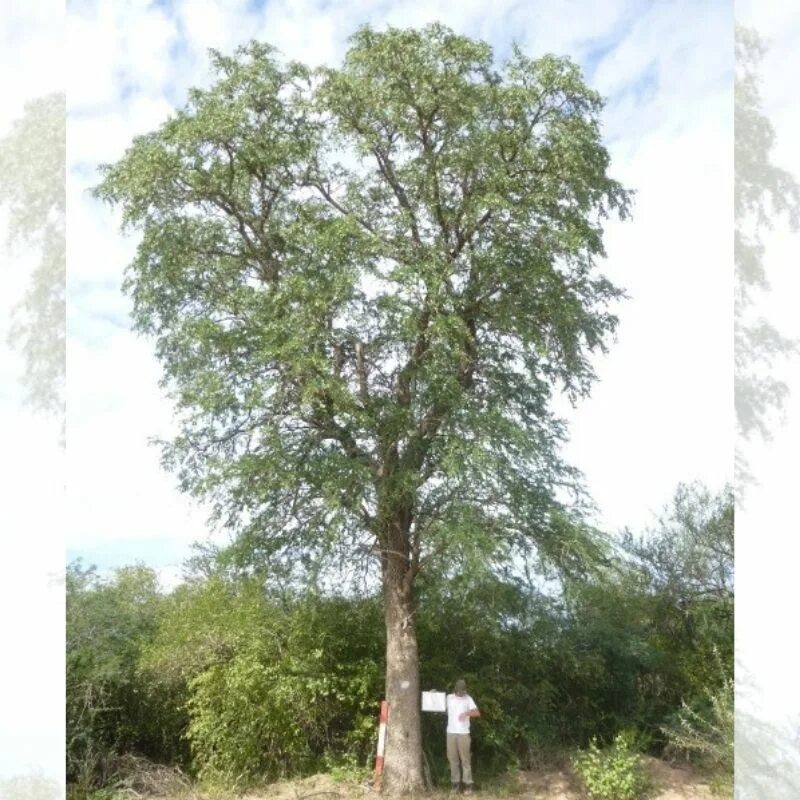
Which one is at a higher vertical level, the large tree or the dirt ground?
the large tree

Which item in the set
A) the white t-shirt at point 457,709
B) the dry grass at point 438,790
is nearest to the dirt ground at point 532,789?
the dry grass at point 438,790

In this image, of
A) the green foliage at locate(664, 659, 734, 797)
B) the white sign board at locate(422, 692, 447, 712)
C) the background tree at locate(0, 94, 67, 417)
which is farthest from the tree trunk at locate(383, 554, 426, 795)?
the background tree at locate(0, 94, 67, 417)

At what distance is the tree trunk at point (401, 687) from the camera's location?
6848mm

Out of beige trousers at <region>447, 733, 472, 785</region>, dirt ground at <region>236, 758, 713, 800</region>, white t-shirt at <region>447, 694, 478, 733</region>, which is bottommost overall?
dirt ground at <region>236, 758, 713, 800</region>

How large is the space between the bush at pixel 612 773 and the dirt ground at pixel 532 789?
0.09 meters

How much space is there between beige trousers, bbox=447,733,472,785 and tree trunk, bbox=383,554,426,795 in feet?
0.67

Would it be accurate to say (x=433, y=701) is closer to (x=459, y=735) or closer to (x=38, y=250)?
(x=459, y=735)

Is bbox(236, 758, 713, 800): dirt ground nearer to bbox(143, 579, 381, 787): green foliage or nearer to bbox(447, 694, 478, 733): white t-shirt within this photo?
bbox(143, 579, 381, 787): green foliage

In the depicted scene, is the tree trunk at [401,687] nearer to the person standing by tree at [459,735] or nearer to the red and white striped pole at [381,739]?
the red and white striped pole at [381,739]

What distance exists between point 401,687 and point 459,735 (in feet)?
1.61

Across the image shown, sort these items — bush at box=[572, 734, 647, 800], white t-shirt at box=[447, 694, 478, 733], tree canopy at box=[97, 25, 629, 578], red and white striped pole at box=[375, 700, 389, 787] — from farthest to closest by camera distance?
white t-shirt at box=[447, 694, 478, 733], red and white striped pole at box=[375, 700, 389, 787], bush at box=[572, 734, 647, 800], tree canopy at box=[97, 25, 629, 578]

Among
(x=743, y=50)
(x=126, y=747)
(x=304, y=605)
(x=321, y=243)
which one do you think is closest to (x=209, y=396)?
(x=321, y=243)

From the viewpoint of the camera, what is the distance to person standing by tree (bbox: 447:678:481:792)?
22.8 feet

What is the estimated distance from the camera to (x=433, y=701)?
23.4 ft
